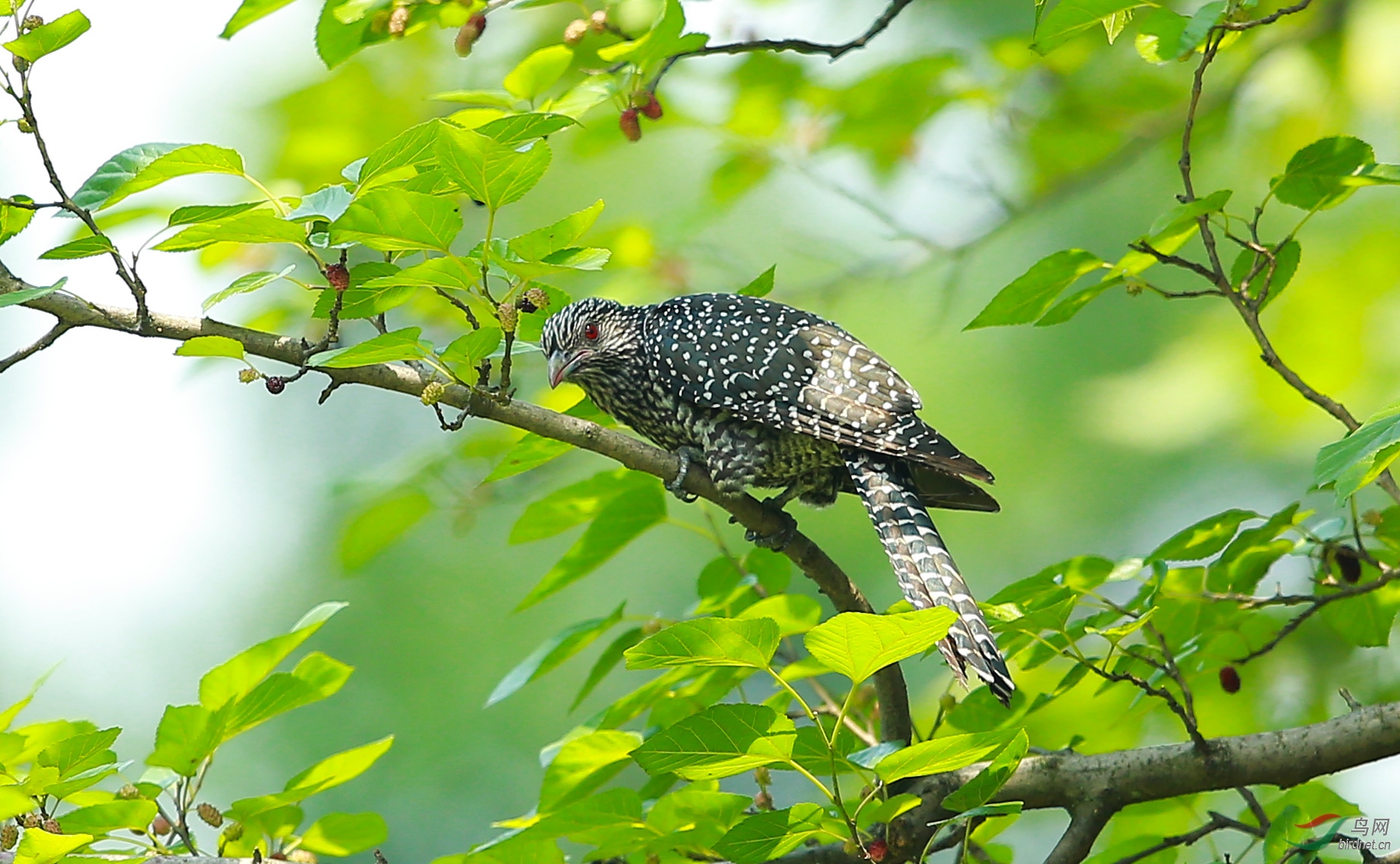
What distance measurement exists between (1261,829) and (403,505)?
2.32 m

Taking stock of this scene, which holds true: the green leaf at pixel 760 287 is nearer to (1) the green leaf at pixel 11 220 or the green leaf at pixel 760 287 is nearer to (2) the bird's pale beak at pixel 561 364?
(2) the bird's pale beak at pixel 561 364

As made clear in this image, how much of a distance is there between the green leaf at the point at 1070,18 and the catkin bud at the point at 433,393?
118cm

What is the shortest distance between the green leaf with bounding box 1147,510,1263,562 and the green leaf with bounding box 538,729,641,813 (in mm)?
1149

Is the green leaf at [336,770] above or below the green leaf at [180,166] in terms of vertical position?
below

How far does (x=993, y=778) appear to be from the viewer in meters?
2.04

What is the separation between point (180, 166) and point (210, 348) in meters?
0.29

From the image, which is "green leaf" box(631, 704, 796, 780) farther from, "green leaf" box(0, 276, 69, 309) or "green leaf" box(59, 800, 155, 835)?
"green leaf" box(0, 276, 69, 309)

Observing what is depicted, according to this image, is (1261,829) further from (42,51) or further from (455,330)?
(455,330)

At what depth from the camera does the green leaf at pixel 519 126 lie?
2.18 m

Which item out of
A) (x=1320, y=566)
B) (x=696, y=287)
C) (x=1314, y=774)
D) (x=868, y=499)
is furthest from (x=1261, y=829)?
(x=696, y=287)

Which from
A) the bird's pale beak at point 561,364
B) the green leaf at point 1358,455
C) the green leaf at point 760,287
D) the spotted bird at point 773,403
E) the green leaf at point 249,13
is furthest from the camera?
the bird's pale beak at point 561,364

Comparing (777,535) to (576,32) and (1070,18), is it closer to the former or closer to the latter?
(576,32)

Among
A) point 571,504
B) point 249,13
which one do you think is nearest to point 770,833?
point 571,504

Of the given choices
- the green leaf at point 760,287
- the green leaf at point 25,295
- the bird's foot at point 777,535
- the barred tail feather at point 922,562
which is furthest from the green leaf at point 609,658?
the green leaf at point 25,295
